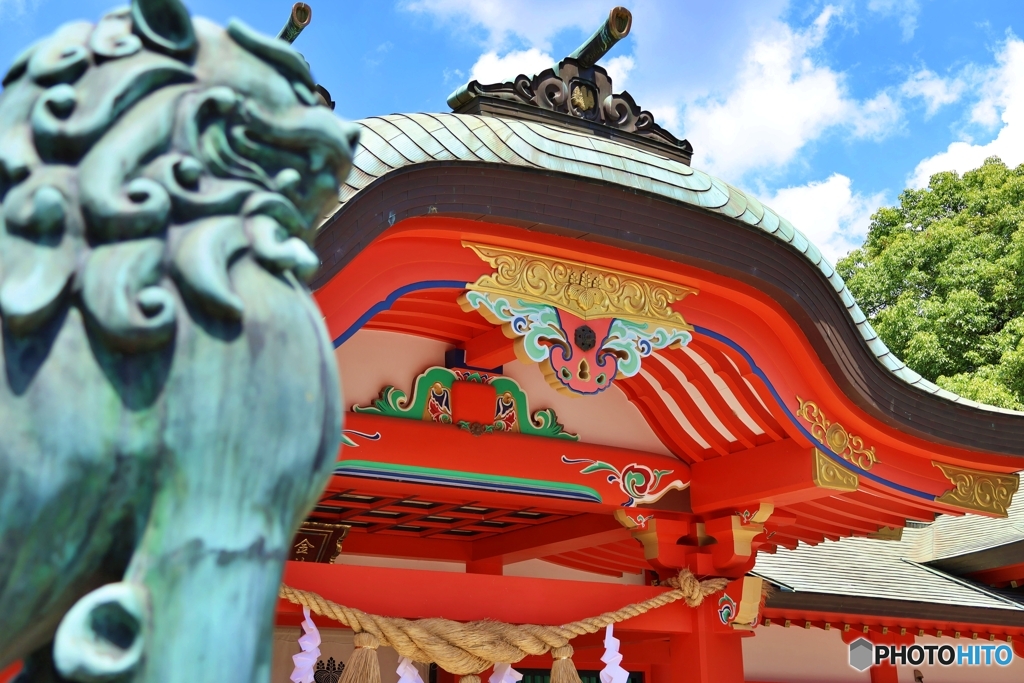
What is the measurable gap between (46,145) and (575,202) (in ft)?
9.62

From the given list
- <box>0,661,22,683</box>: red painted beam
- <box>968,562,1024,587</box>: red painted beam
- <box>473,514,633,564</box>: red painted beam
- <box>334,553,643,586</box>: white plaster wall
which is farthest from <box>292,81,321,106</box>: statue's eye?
<box>968,562,1024,587</box>: red painted beam

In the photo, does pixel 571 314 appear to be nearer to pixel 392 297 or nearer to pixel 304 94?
pixel 392 297

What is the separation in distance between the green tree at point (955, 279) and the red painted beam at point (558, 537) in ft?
37.6

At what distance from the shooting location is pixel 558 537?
581cm

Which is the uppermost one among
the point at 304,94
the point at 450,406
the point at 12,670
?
the point at 450,406

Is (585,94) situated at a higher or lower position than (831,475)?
higher

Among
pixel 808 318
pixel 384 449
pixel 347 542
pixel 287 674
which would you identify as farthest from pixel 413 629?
pixel 287 674

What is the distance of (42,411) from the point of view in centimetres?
90

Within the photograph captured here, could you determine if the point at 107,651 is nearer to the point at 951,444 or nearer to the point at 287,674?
the point at 951,444

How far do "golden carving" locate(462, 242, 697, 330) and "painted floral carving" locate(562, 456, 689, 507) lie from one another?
117cm

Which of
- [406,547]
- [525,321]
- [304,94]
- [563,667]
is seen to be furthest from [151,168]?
[406,547]

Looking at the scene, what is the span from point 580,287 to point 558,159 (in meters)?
0.54

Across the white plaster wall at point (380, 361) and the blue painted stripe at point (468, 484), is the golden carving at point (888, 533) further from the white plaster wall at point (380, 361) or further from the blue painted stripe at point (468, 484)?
the white plaster wall at point (380, 361)

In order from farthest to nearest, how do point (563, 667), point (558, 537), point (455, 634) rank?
point (558, 537), point (563, 667), point (455, 634)
